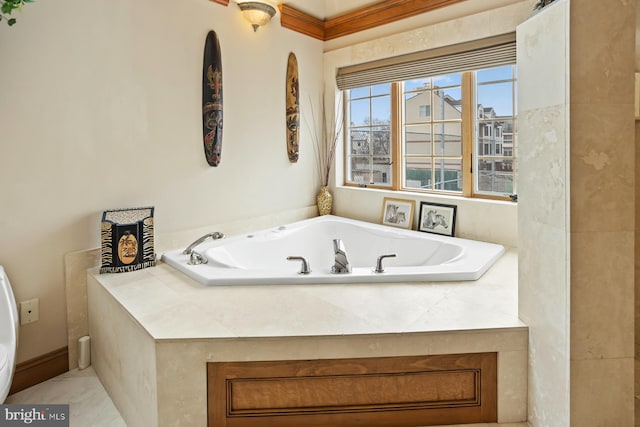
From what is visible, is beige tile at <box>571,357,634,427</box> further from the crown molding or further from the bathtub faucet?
the crown molding

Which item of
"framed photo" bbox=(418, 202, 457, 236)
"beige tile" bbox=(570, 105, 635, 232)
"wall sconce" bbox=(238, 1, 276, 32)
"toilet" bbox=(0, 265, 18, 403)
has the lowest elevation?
"toilet" bbox=(0, 265, 18, 403)

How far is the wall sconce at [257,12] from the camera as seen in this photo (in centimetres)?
284

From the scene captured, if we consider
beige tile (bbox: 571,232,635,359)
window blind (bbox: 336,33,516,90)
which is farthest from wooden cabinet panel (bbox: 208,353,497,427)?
window blind (bbox: 336,33,516,90)

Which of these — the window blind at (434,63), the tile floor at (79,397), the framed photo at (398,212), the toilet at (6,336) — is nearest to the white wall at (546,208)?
the window blind at (434,63)

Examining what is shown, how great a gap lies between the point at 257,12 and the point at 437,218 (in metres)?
1.98

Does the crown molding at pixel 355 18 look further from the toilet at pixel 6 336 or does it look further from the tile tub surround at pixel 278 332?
the toilet at pixel 6 336

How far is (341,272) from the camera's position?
2.09 metres

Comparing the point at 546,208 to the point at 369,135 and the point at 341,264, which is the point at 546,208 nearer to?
the point at 341,264

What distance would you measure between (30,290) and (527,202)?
2343 mm

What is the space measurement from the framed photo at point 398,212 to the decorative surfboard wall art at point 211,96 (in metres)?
1.43

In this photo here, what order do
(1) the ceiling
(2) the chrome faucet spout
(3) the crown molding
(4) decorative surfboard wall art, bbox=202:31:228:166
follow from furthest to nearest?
1. (1) the ceiling
2. (3) the crown molding
3. (4) decorative surfboard wall art, bbox=202:31:228:166
4. (2) the chrome faucet spout

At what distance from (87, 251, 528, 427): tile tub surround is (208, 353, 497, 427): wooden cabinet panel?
4 centimetres

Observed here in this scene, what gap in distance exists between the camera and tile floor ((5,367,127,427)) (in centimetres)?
176

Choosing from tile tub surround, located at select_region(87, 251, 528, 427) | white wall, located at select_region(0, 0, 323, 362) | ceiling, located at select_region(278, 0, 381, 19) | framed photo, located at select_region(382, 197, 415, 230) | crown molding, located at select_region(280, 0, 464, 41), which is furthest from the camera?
ceiling, located at select_region(278, 0, 381, 19)
